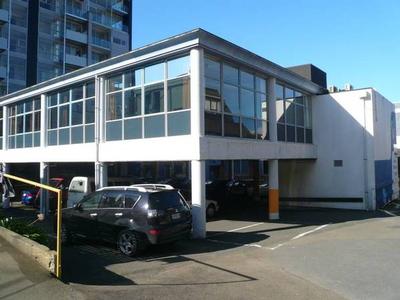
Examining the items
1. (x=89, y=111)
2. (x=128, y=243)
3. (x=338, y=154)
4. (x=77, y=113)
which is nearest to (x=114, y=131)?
(x=89, y=111)

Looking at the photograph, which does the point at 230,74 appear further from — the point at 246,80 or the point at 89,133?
the point at 89,133

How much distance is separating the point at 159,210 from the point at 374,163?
14.3 m

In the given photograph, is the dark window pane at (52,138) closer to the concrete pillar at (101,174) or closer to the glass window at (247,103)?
the concrete pillar at (101,174)

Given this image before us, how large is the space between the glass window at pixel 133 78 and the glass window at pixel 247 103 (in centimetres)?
378

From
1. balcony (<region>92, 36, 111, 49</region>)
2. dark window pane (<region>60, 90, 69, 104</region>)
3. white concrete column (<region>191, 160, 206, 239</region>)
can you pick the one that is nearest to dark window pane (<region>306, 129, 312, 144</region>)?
Answer: white concrete column (<region>191, 160, 206, 239</region>)

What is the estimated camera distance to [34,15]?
2041 inches

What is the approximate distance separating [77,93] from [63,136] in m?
2.14

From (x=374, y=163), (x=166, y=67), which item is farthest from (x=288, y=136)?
(x=166, y=67)

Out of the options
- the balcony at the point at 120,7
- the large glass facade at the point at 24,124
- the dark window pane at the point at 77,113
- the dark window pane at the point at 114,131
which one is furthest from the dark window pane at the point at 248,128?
the balcony at the point at 120,7

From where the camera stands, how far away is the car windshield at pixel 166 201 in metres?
11.2

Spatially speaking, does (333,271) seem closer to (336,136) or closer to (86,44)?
(336,136)

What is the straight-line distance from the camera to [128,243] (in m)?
11.2

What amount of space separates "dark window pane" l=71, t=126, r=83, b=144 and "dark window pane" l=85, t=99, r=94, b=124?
22.4 inches

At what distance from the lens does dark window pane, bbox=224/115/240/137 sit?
1584 centimetres
